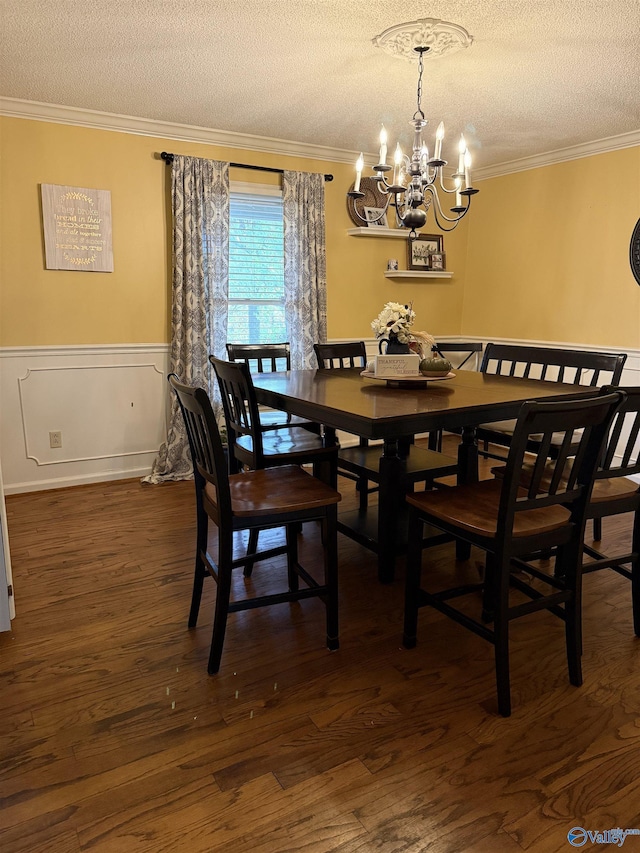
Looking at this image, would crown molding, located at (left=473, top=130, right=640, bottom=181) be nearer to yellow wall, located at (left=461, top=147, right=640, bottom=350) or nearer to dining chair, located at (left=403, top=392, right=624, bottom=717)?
yellow wall, located at (left=461, top=147, right=640, bottom=350)

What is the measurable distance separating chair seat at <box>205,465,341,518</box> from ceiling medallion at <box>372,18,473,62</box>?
1.97 meters

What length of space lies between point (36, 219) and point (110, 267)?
0.52 m

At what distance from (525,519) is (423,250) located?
3.90 meters

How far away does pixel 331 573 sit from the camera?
79.6 inches

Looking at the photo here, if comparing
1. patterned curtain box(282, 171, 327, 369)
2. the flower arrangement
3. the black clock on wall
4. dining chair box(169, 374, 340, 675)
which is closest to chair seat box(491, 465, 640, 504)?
dining chair box(169, 374, 340, 675)

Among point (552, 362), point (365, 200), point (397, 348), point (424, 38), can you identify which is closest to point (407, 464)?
point (397, 348)

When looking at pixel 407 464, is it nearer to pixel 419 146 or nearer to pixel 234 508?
pixel 234 508

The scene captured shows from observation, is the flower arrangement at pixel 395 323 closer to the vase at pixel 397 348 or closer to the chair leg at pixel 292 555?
the vase at pixel 397 348

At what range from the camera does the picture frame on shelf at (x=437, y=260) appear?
5.25 metres

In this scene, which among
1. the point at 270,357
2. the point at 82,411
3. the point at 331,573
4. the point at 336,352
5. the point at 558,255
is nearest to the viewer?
the point at 331,573

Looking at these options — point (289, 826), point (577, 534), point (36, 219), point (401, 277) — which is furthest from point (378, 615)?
point (401, 277)

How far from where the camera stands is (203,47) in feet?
8.94

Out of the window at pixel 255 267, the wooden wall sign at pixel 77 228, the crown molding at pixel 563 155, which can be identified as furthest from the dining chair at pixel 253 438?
the crown molding at pixel 563 155

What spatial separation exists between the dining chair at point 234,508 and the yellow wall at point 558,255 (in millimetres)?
3249
